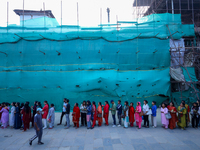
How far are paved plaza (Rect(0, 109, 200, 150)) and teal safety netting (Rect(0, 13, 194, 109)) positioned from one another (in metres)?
4.05

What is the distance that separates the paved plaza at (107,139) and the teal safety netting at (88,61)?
4.05m

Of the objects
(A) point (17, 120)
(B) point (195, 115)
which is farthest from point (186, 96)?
(A) point (17, 120)

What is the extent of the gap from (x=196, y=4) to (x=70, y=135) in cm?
1707

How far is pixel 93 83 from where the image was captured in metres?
10.6

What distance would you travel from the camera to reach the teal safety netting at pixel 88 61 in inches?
416

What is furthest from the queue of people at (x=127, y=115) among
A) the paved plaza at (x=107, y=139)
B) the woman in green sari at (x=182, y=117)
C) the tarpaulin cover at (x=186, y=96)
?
the tarpaulin cover at (x=186, y=96)

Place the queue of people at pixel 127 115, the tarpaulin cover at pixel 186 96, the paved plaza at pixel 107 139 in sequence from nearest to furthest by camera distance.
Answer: the paved plaza at pixel 107 139 < the queue of people at pixel 127 115 < the tarpaulin cover at pixel 186 96

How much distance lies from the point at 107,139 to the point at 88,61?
6792 mm

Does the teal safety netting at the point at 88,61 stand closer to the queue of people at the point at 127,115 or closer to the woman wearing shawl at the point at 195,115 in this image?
the queue of people at the point at 127,115

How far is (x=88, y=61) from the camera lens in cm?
1109

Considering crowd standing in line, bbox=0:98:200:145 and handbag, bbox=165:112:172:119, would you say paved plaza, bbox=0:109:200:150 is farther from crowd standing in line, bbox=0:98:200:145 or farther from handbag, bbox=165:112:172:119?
handbag, bbox=165:112:172:119

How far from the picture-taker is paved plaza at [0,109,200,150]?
4773 mm

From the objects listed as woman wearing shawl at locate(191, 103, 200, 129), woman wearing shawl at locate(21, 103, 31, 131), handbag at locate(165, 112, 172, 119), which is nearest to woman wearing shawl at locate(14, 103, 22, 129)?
woman wearing shawl at locate(21, 103, 31, 131)

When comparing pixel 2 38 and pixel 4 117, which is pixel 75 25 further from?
pixel 4 117
